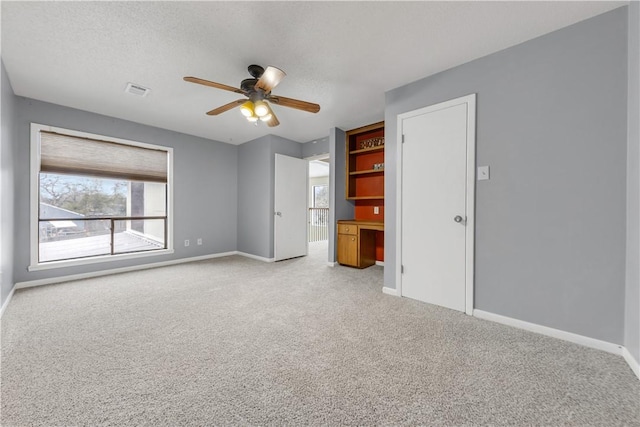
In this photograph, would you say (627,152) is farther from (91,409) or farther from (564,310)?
(91,409)

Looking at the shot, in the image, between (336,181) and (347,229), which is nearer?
(347,229)

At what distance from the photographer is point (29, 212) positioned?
3.14m

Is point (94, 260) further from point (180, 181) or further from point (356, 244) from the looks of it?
point (356, 244)

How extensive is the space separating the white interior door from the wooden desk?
3.88ft

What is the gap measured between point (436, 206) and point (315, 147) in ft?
10.3

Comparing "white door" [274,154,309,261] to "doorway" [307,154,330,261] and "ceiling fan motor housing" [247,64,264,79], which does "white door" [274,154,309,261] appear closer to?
"doorway" [307,154,330,261]

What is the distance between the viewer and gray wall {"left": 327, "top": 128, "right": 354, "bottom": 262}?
169 inches

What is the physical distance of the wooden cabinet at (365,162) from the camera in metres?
4.15

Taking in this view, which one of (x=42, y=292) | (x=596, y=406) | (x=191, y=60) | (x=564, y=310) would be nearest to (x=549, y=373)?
(x=596, y=406)

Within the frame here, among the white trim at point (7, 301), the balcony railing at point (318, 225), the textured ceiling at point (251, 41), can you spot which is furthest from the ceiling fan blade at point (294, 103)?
the balcony railing at point (318, 225)

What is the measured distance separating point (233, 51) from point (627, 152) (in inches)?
122

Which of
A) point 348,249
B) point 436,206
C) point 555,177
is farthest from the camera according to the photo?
point 348,249

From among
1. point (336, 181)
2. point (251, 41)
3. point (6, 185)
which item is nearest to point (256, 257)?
point (336, 181)

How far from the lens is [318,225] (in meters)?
8.50
